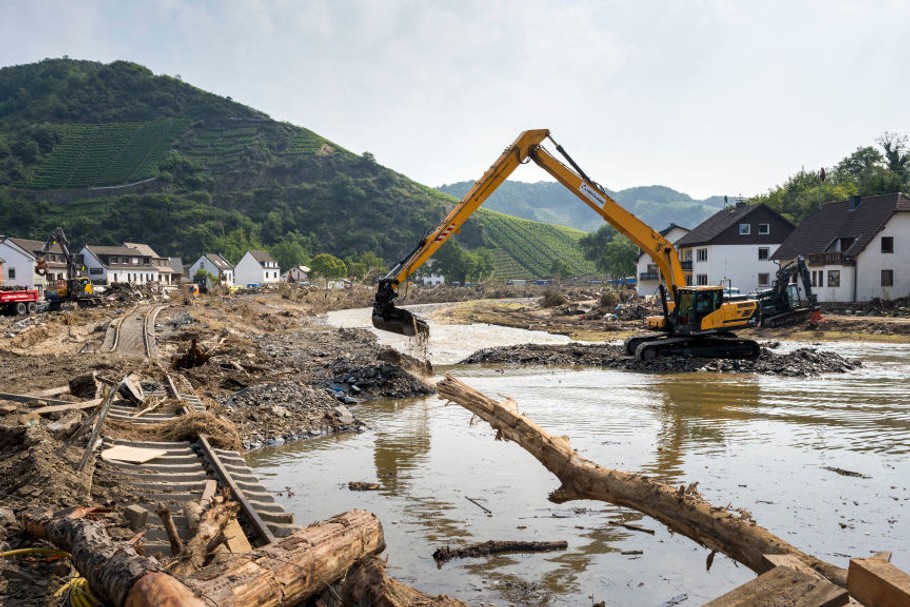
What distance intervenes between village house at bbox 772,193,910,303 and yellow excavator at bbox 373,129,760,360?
2177 cm

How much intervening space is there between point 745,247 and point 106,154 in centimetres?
14836

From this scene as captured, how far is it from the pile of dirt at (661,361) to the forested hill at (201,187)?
10148 cm

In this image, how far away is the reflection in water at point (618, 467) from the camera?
7887 millimetres

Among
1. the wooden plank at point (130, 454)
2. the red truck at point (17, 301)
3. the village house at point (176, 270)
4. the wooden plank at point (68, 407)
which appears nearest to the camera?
the wooden plank at point (130, 454)

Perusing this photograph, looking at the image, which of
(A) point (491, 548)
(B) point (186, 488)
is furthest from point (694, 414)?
(B) point (186, 488)

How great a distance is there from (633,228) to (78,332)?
24341 mm

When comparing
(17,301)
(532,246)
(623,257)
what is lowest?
(17,301)

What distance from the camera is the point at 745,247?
186 ft

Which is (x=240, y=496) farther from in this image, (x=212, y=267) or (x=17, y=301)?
(x=212, y=267)

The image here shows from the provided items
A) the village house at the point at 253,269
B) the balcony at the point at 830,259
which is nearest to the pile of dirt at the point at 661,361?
the balcony at the point at 830,259

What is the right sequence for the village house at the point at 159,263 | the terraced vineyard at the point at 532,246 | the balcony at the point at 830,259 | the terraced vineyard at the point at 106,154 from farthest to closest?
the terraced vineyard at the point at 106,154, the terraced vineyard at the point at 532,246, the village house at the point at 159,263, the balcony at the point at 830,259

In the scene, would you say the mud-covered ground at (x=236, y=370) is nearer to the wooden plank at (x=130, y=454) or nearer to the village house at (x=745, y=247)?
the wooden plank at (x=130, y=454)

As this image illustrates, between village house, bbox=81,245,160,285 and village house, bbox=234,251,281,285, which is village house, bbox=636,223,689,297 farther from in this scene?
village house, bbox=234,251,281,285

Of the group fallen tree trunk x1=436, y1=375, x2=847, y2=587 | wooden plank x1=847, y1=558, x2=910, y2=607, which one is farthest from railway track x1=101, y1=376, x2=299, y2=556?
wooden plank x1=847, y1=558, x2=910, y2=607
